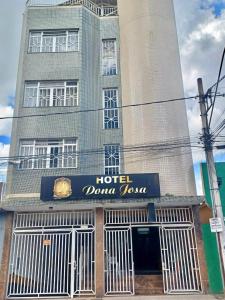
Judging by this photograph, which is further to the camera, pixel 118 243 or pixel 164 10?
pixel 164 10

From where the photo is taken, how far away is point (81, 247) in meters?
12.4

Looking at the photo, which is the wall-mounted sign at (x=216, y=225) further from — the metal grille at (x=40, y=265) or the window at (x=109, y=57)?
the window at (x=109, y=57)

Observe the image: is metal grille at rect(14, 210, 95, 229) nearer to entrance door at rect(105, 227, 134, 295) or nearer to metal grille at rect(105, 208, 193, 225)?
metal grille at rect(105, 208, 193, 225)

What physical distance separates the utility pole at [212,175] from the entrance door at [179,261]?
4.43 ft

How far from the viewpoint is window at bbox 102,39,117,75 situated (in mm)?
16250

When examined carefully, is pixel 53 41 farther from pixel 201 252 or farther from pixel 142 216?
pixel 201 252

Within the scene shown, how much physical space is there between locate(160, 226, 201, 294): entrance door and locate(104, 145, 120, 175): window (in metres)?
3.65

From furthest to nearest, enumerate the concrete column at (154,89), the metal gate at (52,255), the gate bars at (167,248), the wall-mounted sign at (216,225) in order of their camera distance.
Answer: the concrete column at (154,89) → the metal gate at (52,255) → the gate bars at (167,248) → the wall-mounted sign at (216,225)

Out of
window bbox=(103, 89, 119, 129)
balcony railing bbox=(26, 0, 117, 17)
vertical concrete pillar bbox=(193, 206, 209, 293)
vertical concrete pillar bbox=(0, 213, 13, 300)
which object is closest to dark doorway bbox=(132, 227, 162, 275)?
vertical concrete pillar bbox=(193, 206, 209, 293)

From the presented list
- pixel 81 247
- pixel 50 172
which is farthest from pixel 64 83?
pixel 81 247

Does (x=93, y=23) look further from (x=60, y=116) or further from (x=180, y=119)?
(x=180, y=119)

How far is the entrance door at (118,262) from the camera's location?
38.6 feet

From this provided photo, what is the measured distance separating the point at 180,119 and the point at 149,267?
7315 mm

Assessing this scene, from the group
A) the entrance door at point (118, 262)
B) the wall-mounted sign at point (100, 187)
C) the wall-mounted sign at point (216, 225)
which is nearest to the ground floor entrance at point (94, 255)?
the entrance door at point (118, 262)
